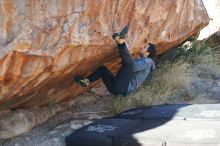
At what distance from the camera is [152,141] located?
4180mm

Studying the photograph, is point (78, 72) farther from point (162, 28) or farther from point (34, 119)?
point (162, 28)

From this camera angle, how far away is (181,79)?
700cm

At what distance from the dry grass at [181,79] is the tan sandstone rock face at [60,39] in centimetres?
66

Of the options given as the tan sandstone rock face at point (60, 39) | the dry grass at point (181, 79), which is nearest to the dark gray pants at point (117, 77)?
the tan sandstone rock face at point (60, 39)

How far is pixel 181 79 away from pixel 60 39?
10.1ft

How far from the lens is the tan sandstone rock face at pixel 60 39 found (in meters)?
4.02

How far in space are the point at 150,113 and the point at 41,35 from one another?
1684mm

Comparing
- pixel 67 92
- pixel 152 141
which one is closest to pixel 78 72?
pixel 67 92

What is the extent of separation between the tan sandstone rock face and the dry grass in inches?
26.1

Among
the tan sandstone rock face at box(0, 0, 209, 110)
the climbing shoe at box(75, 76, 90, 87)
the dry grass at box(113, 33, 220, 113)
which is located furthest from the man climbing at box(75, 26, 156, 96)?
the dry grass at box(113, 33, 220, 113)

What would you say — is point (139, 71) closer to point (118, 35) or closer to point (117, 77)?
point (117, 77)

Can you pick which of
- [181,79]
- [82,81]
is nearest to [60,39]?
[82,81]

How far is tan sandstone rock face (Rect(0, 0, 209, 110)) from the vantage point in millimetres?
4020

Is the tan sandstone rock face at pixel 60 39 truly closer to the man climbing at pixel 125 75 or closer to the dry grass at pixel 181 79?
the man climbing at pixel 125 75
